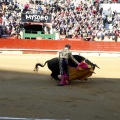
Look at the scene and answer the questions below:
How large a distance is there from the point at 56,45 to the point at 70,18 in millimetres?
4174

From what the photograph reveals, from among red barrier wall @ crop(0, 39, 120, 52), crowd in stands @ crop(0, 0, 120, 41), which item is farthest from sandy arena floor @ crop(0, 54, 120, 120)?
crowd in stands @ crop(0, 0, 120, 41)

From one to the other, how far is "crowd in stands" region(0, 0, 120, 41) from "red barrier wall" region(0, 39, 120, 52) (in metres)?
1.25

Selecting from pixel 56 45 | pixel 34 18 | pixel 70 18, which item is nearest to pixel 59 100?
pixel 34 18

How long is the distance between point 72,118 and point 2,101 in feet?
5.76

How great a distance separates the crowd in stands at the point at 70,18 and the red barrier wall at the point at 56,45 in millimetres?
1249

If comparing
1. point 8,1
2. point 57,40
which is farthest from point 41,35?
point 8,1

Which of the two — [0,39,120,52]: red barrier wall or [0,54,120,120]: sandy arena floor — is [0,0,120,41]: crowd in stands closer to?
[0,39,120,52]: red barrier wall

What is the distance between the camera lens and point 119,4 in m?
31.9

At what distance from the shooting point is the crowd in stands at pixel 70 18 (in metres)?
26.2

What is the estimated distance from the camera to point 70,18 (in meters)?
27.7

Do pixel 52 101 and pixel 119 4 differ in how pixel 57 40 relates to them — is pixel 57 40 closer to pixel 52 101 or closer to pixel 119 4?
pixel 119 4

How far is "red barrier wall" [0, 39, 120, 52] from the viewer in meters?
23.7

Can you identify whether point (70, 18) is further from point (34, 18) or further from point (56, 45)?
point (34, 18)

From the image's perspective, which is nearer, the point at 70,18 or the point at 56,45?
the point at 56,45
